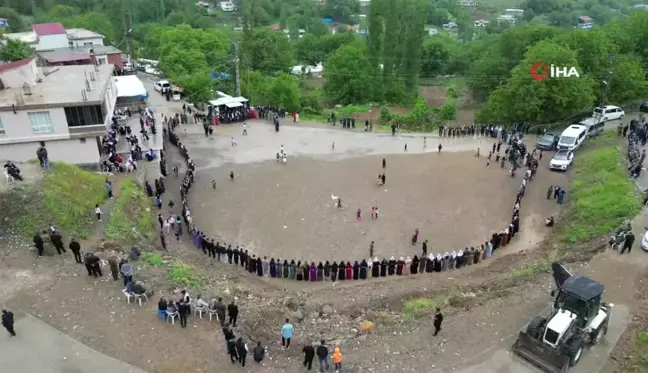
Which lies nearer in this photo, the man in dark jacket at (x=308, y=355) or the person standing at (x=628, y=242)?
the man in dark jacket at (x=308, y=355)

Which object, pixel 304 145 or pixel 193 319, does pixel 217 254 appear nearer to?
pixel 193 319

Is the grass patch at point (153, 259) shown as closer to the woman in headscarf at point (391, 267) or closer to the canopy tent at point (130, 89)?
the woman in headscarf at point (391, 267)

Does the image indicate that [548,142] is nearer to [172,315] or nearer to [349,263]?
[349,263]

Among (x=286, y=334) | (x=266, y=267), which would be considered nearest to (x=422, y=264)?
(x=266, y=267)

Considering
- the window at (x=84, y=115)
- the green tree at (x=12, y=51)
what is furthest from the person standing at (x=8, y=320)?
the green tree at (x=12, y=51)

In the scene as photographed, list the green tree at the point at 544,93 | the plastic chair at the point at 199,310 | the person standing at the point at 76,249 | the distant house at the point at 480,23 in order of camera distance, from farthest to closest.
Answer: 1. the distant house at the point at 480,23
2. the green tree at the point at 544,93
3. the person standing at the point at 76,249
4. the plastic chair at the point at 199,310

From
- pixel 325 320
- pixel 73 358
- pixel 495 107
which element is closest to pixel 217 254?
pixel 325 320
